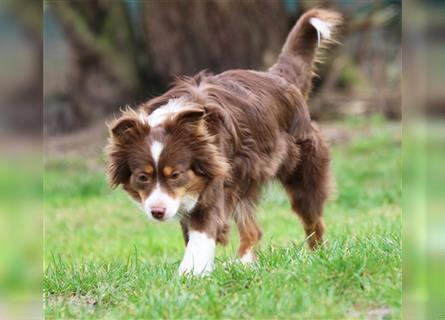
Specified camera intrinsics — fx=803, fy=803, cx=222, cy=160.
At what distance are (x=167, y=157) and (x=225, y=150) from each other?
0.56 meters

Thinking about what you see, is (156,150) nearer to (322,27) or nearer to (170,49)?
(322,27)

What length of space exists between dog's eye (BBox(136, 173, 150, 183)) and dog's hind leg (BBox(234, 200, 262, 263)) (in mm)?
1102

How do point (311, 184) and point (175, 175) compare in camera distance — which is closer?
point (175, 175)

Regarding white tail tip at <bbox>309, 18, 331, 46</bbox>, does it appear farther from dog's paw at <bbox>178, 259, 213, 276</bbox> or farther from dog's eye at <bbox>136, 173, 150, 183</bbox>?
dog's paw at <bbox>178, 259, 213, 276</bbox>

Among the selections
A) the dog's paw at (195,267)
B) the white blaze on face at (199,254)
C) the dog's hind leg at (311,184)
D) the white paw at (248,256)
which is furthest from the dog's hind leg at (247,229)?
the dog's paw at (195,267)

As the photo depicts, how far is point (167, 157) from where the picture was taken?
17.9ft

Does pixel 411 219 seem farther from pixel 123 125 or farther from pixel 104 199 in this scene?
pixel 104 199

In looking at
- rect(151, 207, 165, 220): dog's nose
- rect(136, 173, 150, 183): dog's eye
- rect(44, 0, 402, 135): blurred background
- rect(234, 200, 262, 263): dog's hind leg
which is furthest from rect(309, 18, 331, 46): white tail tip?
rect(44, 0, 402, 135): blurred background

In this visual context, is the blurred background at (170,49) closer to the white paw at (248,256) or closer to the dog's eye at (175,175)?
the white paw at (248,256)

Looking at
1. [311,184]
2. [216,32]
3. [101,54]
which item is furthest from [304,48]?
[101,54]

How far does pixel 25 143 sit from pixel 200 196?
3060 millimetres

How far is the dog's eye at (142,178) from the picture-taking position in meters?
5.52

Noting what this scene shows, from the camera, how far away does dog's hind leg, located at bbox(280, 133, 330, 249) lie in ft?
22.5

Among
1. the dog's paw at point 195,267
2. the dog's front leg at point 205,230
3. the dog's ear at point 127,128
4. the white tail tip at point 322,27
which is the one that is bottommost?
the dog's paw at point 195,267
